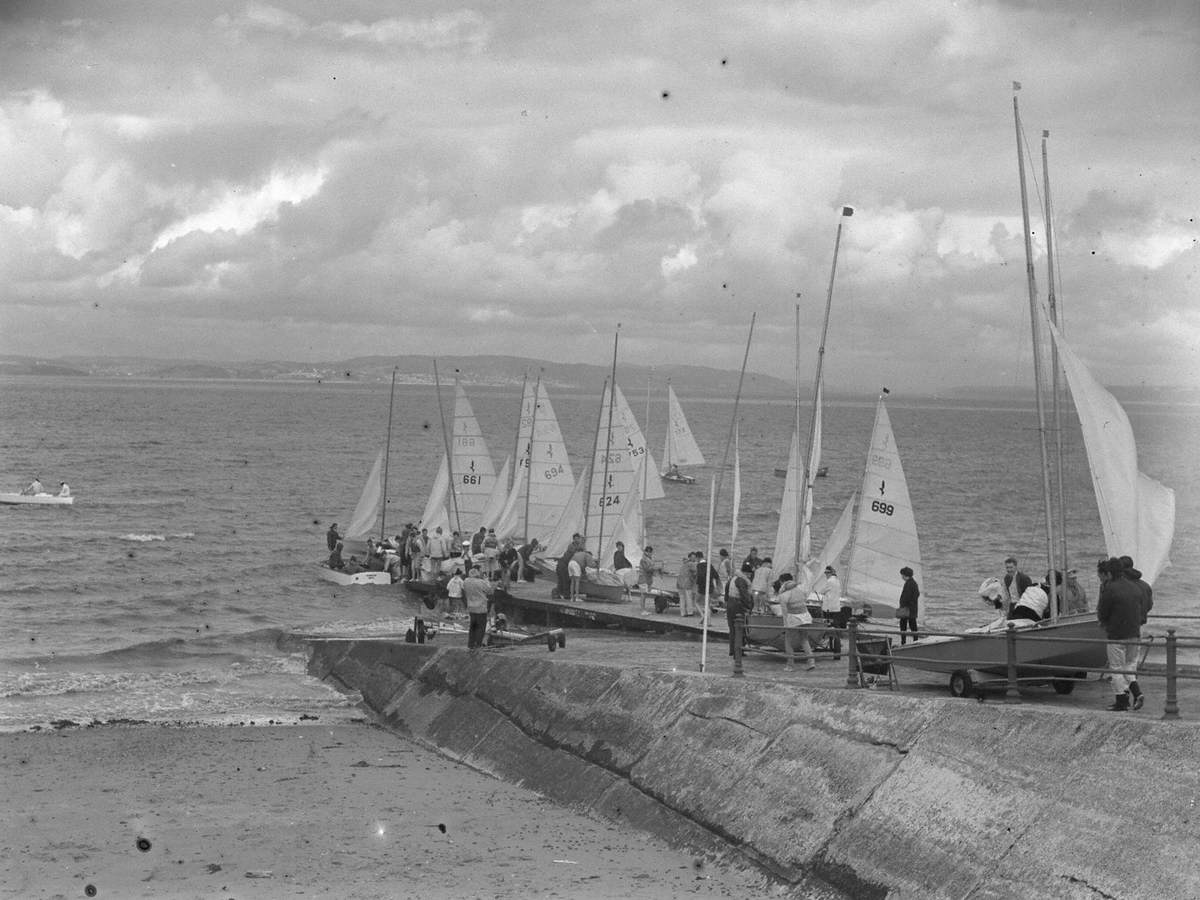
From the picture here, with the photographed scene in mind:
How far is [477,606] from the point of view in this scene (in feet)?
75.7

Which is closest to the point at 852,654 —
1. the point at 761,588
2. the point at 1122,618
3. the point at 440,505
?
the point at 1122,618

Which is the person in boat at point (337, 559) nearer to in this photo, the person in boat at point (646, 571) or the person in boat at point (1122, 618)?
the person in boat at point (646, 571)

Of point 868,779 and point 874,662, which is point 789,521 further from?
point 868,779

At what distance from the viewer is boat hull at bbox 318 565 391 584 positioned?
42.4 metres

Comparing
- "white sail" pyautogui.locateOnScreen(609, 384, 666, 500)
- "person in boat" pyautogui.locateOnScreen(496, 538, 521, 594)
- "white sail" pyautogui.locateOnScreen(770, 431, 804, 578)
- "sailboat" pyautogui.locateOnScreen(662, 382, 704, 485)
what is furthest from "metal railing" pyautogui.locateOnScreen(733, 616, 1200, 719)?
"sailboat" pyautogui.locateOnScreen(662, 382, 704, 485)

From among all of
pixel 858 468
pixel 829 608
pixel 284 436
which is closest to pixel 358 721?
pixel 829 608

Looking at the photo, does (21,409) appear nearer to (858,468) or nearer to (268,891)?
(858,468)

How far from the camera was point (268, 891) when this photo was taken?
14.7 m

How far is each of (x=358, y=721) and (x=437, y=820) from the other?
719cm

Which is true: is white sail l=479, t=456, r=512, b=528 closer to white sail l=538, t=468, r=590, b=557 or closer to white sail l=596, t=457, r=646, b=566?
white sail l=538, t=468, r=590, b=557

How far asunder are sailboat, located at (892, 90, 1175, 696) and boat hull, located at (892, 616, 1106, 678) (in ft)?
0.04

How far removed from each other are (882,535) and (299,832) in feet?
40.5

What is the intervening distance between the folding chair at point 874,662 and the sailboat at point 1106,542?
27cm

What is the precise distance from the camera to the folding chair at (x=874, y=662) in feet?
55.4
